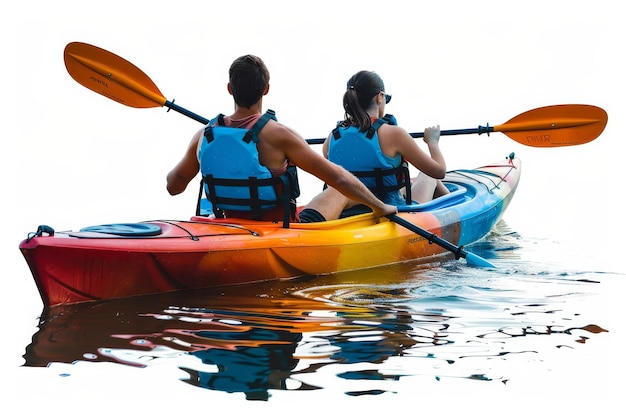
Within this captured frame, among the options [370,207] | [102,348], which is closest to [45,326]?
[102,348]

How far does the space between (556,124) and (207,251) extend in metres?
3.09

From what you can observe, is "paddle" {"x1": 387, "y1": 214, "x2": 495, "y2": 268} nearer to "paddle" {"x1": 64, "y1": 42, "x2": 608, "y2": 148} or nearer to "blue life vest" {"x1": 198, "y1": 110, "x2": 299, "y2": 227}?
"blue life vest" {"x1": 198, "y1": 110, "x2": 299, "y2": 227}

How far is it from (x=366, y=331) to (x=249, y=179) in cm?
120

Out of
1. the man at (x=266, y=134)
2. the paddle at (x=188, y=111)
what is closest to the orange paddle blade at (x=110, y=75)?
the paddle at (x=188, y=111)

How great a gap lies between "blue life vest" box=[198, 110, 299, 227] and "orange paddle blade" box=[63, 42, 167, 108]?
122cm

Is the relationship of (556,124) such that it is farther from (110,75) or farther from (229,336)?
(229,336)

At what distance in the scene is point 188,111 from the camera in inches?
236

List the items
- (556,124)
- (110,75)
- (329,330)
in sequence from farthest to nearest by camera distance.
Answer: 1. (556,124)
2. (110,75)
3. (329,330)

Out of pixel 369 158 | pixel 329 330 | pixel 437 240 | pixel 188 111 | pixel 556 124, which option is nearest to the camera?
pixel 329 330

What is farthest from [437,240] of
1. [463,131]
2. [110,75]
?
[110,75]

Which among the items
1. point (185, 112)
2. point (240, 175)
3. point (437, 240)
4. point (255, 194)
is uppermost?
point (185, 112)

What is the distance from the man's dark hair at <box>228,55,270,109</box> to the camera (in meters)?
4.88

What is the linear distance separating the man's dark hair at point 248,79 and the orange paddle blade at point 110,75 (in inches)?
50.5

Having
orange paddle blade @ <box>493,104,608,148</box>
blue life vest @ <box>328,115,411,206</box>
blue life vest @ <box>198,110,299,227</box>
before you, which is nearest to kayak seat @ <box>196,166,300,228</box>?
blue life vest @ <box>198,110,299,227</box>
